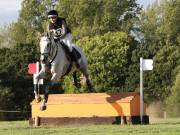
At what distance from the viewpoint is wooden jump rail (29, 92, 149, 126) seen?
18.6 meters

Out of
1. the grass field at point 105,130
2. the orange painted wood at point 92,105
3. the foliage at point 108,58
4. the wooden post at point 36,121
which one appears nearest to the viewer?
the grass field at point 105,130

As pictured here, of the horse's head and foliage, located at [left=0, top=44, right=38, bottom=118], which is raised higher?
the horse's head

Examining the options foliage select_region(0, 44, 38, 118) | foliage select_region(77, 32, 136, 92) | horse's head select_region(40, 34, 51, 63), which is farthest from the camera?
foliage select_region(77, 32, 136, 92)

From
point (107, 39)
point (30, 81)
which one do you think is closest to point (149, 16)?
point (107, 39)

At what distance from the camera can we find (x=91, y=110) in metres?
19.0

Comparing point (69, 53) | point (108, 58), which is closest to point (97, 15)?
point (108, 58)

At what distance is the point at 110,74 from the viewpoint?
64625 millimetres

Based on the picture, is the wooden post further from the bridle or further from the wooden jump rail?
the bridle

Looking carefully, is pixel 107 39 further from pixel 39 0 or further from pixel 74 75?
pixel 74 75

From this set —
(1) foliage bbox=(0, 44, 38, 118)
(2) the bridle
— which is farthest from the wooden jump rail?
(1) foliage bbox=(0, 44, 38, 118)

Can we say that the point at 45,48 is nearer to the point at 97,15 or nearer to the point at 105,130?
the point at 105,130

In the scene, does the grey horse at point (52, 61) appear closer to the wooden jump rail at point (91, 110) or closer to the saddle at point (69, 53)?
the saddle at point (69, 53)

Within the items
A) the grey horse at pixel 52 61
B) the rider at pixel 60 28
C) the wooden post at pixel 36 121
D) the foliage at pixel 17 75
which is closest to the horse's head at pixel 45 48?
the grey horse at pixel 52 61

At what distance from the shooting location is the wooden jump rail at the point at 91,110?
18562 millimetres
